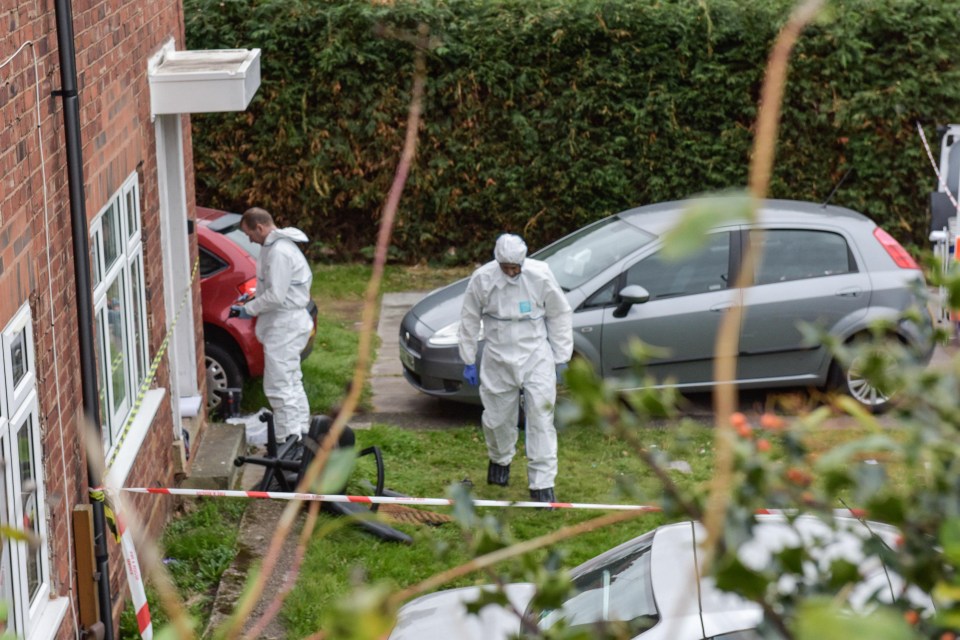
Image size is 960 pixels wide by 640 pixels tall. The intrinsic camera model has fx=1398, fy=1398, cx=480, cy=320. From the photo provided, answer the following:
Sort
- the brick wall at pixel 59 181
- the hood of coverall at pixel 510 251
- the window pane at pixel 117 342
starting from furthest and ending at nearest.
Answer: the hood of coverall at pixel 510 251 < the window pane at pixel 117 342 < the brick wall at pixel 59 181

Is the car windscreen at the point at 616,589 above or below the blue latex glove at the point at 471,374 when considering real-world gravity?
above

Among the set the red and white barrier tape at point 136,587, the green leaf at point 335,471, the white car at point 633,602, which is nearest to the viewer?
Answer: the green leaf at point 335,471

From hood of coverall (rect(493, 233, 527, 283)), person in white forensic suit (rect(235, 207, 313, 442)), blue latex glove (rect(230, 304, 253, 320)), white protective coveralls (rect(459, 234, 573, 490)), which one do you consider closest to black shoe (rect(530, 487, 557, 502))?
white protective coveralls (rect(459, 234, 573, 490))

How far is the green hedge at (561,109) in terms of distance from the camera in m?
14.4

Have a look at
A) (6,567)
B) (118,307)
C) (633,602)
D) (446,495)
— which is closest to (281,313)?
(118,307)

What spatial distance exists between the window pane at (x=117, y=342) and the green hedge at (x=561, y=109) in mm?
7703

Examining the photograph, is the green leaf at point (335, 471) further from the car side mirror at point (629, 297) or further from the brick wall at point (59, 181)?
the car side mirror at point (629, 297)

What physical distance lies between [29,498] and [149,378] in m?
2.59

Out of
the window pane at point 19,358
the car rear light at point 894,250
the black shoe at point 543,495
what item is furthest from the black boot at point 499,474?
the window pane at point 19,358

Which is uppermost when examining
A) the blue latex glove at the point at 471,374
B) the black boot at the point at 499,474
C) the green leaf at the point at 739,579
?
the green leaf at the point at 739,579

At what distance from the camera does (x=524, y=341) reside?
881cm

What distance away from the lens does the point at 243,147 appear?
14969mm

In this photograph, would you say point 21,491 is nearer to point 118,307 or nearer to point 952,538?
point 118,307

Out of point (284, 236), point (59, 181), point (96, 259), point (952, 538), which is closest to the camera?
point (952, 538)
